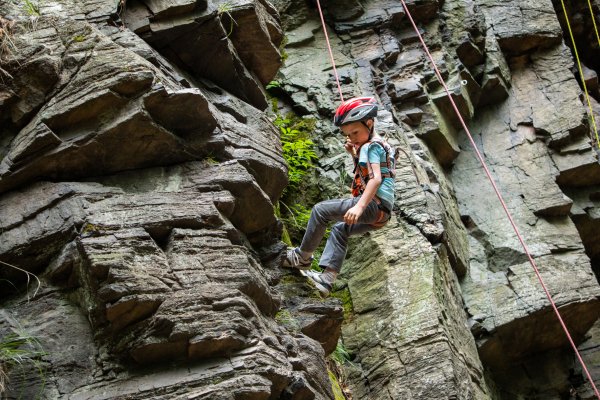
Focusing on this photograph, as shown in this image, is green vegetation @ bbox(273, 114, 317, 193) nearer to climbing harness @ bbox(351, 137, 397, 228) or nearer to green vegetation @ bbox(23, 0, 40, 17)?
climbing harness @ bbox(351, 137, 397, 228)

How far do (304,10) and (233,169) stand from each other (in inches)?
267

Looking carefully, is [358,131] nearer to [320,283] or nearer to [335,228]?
[335,228]

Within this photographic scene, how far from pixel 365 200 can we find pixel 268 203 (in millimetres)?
921

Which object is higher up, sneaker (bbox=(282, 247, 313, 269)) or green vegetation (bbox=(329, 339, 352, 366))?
sneaker (bbox=(282, 247, 313, 269))

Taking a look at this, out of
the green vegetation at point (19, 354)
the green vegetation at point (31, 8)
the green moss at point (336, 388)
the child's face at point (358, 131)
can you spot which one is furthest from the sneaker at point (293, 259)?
the green vegetation at point (31, 8)

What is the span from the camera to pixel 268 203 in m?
8.10

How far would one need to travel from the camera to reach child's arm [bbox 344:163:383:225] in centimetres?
807

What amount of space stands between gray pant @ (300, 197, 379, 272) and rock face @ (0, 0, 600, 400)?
33cm

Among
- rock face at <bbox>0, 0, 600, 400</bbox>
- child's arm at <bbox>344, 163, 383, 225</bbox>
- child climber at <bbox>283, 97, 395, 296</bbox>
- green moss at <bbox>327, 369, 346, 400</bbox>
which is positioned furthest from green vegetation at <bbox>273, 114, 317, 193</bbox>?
child's arm at <bbox>344, 163, 383, 225</bbox>

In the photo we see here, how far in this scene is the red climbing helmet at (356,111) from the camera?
8422 mm

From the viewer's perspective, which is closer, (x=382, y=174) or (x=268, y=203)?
(x=268, y=203)

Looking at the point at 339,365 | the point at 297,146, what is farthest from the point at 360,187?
the point at 297,146

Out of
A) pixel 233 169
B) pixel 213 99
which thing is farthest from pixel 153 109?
pixel 213 99

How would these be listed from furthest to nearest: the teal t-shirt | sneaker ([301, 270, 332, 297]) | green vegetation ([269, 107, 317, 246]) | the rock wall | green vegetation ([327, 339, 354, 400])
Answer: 1. green vegetation ([269, 107, 317, 246])
2. the rock wall
3. green vegetation ([327, 339, 354, 400])
4. sneaker ([301, 270, 332, 297])
5. the teal t-shirt
